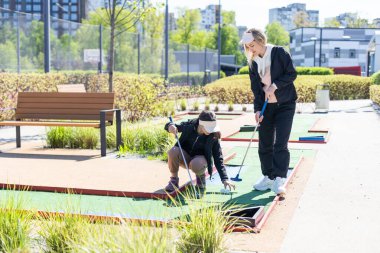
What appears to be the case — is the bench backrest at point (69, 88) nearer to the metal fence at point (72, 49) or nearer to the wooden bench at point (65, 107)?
the wooden bench at point (65, 107)

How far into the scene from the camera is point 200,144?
22.7ft

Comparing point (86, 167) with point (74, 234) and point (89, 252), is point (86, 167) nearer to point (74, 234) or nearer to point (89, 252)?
point (74, 234)

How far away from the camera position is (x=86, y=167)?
8.88 m

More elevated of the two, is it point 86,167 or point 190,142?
point 190,142

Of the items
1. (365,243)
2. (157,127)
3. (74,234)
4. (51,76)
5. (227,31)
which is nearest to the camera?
(74,234)

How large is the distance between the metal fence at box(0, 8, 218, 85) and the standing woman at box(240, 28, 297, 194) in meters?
11.2

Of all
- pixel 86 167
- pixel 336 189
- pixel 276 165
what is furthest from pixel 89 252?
pixel 86 167

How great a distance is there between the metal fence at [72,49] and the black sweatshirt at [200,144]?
11.0 m

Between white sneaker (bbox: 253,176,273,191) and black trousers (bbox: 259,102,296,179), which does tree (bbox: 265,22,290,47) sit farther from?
white sneaker (bbox: 253,176,273,191)

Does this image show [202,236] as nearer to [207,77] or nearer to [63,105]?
[63,105]

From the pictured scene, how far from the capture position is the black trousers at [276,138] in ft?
23.0

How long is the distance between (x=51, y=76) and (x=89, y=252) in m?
13.8

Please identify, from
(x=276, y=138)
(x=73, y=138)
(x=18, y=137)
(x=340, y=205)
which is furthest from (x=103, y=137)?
(x=340, y=205)

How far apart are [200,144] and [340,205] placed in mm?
1553
